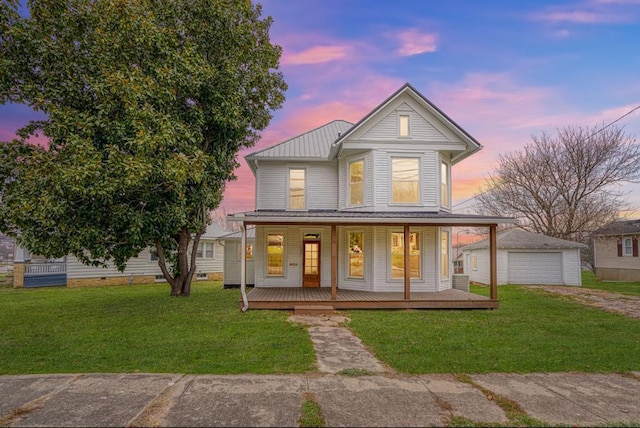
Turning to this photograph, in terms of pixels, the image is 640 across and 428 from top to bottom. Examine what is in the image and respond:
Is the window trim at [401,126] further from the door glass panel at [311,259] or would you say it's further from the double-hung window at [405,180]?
the door glass panel at [311,259]

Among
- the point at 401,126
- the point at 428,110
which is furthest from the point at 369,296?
the point at 428,110

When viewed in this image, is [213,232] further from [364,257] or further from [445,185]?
[445,185]

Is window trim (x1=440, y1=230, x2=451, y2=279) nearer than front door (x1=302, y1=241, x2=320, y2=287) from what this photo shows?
Yes

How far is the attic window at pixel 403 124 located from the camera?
42.4 feet

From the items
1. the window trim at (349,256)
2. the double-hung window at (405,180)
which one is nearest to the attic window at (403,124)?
the double-hung window at (405,180)

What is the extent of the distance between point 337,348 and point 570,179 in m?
28.2

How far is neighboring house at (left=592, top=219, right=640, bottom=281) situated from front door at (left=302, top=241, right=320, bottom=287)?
2085 centimetres

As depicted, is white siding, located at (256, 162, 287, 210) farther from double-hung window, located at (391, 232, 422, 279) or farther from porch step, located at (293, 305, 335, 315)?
porch step, located at (293, 305, 335, 315)

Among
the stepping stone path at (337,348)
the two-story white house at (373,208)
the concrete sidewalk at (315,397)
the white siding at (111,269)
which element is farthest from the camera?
the white siding at (111,269)

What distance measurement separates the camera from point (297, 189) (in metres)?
14.4

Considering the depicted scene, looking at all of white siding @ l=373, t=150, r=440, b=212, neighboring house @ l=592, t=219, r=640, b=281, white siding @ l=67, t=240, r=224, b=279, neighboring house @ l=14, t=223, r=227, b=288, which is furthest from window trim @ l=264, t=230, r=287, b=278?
neighboring house @ l=592, t=219, r=640, b=281

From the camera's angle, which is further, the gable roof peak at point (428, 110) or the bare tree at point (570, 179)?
the bare tree at point (570, 179)

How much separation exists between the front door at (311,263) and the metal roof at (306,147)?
12.0ft

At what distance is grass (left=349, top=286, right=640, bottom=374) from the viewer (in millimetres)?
5719
